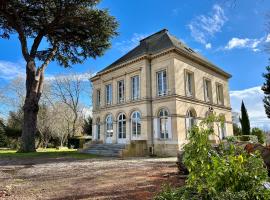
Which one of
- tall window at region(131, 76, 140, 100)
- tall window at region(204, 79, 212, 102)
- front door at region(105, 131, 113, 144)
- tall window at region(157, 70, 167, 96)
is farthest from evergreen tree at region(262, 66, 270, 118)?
front door at region(105, 131, 113, 144)

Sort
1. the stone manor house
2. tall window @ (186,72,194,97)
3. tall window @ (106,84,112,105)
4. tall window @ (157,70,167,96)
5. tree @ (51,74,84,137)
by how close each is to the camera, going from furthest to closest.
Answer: tree @ (51,74,84,137)
tall window @ (106,84,112,105)
tall window @ (186,72,194,97)
tall window @ (157,70,167,96)
the stone manor house

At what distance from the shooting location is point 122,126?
65.0ft

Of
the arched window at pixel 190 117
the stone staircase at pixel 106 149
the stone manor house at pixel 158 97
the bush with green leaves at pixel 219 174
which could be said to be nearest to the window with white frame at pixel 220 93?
the stone manor house at pixel 158 97

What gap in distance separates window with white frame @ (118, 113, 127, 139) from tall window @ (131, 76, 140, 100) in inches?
80.4

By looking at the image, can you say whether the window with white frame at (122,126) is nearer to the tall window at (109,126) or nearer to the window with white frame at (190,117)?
the tall window at (109,126)

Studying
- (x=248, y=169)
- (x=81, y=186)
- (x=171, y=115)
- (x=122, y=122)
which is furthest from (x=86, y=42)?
(x=248, y=169)

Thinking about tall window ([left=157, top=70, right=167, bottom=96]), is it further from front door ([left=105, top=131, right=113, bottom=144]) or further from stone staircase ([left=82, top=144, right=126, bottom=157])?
front door ([left=105, top=131, right=113, bottom=144])

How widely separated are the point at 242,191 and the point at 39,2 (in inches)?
738

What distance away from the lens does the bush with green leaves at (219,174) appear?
276 cm

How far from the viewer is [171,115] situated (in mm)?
16391

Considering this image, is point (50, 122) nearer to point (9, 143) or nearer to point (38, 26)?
point (9, 143)

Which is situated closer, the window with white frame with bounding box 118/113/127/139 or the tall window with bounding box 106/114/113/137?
the window with white frame with bounding box 118/113/127/139

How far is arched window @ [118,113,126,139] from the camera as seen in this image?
19609 millimetres

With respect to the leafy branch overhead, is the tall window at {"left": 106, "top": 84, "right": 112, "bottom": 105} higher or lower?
lower
